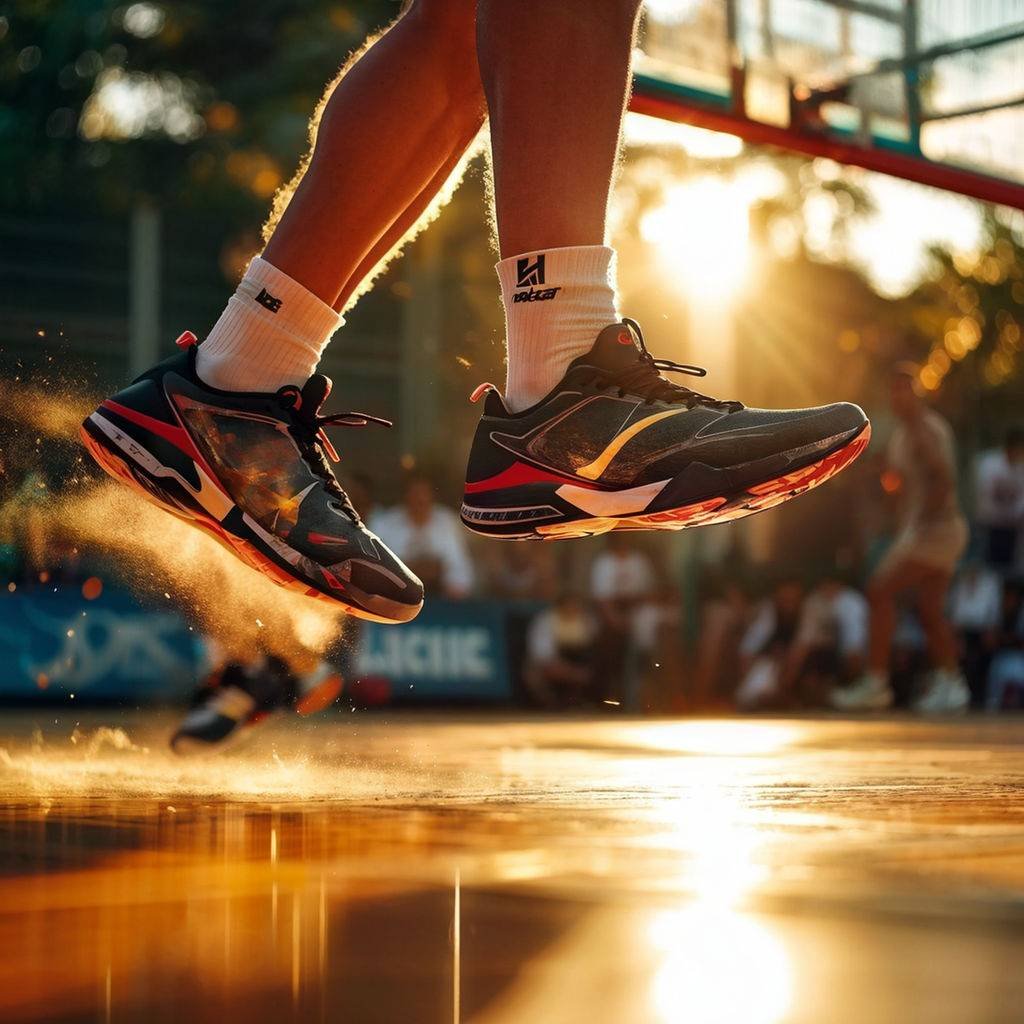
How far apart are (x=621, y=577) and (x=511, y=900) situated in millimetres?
9624

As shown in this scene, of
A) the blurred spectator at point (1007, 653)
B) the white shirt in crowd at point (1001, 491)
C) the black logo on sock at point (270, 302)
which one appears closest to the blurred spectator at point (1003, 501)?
the white shirt in crowd at point (1001, 491)

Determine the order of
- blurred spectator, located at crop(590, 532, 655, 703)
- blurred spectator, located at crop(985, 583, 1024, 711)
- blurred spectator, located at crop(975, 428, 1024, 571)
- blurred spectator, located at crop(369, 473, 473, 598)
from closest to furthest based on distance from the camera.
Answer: blurred spectator, located at crop(369, 473, 473, 598) → blurred spectator, located at crop(590, 532, 655, 703) → blurred spectator, located at crop(985, 583, 1024, 711) → blurred spectator, located at crop(975, 428, 1024, 571)

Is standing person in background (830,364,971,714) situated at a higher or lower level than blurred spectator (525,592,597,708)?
higher

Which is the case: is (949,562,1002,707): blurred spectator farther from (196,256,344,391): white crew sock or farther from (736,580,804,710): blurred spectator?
(196,256,344,391): white crew sock

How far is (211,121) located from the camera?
15375mm

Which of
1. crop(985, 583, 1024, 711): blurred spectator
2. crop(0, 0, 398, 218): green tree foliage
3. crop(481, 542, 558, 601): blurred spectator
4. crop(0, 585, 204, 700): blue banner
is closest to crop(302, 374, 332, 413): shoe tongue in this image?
crop(0, 585, 204, 700): blue banner

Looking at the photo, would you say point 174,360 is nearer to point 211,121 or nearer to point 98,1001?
point 98,1001

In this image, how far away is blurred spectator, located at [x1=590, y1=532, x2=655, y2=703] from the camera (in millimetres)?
10523

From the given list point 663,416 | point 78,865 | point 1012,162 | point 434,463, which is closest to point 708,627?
point 434,463

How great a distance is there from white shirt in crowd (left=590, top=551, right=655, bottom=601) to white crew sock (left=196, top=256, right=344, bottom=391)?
8.31m

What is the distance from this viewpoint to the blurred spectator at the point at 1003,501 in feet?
36.8

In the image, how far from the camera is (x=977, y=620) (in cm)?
1132

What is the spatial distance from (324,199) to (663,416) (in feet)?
2.00

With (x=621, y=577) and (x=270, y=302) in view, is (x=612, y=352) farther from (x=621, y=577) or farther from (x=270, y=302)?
(x=621, y=577)
